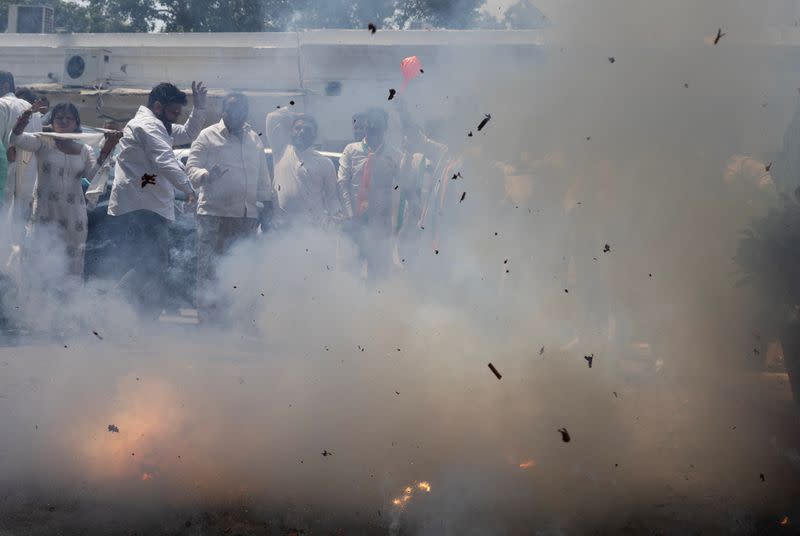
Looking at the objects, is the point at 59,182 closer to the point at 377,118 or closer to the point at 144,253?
the point at 144,253

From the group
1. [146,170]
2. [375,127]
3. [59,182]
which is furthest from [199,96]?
[375,127]

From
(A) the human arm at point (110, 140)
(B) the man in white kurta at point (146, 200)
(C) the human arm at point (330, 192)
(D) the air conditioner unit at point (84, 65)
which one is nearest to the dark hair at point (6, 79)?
(A) the human arm at point (110, 140)

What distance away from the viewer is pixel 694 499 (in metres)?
3.84

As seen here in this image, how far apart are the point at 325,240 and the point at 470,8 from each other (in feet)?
5.61

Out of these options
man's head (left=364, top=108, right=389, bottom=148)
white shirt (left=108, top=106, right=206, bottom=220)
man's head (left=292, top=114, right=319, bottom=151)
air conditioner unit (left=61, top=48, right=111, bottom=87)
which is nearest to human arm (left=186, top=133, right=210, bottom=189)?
white shirt (left=108, top=106, right=206, bottom=220)

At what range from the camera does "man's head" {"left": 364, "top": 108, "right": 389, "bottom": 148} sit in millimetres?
6930

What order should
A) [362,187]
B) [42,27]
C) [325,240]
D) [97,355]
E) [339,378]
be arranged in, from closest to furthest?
[339,378] → [97,355] → [325,240] → [362,187] → [42,27]

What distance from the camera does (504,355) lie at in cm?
476

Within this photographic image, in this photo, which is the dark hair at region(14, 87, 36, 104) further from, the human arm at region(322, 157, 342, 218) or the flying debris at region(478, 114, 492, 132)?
the flying debris at region(478, 114, 492, 132)

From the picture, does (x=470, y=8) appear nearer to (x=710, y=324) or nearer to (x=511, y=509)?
(x=710, y=324)

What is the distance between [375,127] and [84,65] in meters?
11.1

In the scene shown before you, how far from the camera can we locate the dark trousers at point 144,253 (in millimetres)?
6441

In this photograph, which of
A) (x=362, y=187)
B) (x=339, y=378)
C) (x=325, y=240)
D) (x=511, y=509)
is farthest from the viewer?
(x=362, y=187)

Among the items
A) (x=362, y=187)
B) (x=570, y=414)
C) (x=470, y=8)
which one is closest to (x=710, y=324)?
(x=570, y=414)
